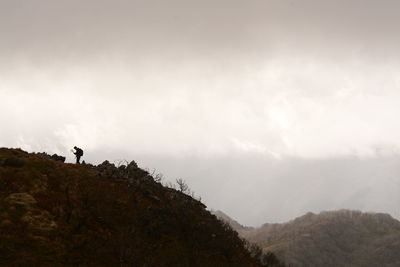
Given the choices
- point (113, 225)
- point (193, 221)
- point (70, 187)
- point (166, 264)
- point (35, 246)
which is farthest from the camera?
point (193, 221)

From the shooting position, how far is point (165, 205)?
6538 centimetres

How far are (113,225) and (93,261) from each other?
855 centimetres

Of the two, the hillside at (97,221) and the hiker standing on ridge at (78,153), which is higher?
the hiker standing on ridge at (78,153)

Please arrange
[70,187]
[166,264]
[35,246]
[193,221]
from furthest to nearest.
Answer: [193,221]
[70,187]
[166,264]
[35,246]

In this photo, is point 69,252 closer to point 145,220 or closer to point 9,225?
point 9,225

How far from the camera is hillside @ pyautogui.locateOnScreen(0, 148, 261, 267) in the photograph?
46.6m

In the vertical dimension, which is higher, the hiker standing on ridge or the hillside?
the hiker standing on ridge

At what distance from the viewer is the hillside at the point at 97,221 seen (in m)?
46.6

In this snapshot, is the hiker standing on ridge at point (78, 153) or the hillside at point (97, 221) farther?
the hiker standing on ridge at point (78, 153)

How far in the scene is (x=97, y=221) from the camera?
54094mm

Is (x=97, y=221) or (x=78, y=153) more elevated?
(x=78, y=153)

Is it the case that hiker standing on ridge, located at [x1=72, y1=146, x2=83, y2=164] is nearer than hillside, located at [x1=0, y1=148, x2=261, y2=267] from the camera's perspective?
No

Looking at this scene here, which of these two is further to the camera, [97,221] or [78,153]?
[78,153]

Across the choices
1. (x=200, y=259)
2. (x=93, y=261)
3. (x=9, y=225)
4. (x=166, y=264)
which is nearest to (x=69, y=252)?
(x=93, y=261)
